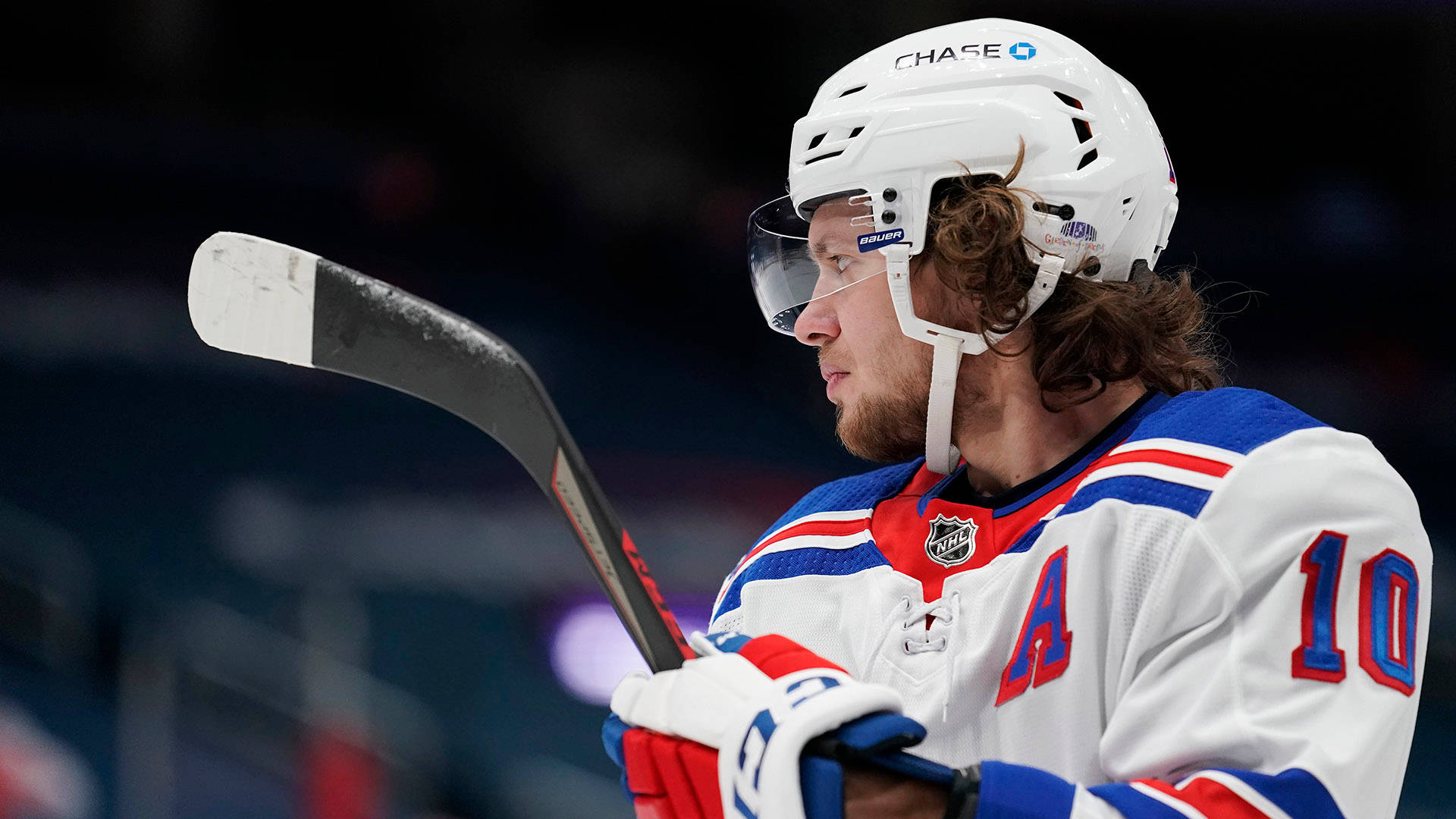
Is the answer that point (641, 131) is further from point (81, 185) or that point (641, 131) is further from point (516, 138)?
point (81, 185)

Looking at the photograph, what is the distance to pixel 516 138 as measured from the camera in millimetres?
5562

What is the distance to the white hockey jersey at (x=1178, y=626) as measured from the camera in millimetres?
1053

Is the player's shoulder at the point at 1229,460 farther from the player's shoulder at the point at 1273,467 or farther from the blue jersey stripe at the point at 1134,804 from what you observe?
the blue jersey stripe at the point at 1134,804

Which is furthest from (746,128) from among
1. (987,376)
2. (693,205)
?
(987,376)

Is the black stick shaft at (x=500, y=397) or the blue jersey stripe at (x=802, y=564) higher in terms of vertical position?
the black stick shaft at (x=500, y=397)

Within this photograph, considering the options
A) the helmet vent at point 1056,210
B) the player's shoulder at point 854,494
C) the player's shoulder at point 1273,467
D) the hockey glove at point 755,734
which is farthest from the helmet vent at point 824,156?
the hockey glove at point 755,734

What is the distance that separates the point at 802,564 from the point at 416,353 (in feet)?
2.03

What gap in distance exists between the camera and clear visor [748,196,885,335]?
5.20 ft

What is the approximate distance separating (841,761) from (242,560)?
363cm

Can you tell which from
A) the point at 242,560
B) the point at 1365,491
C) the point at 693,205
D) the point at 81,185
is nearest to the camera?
the point at 1365,491

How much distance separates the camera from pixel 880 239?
1.54 m

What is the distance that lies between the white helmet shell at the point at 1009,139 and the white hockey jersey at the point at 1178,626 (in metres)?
0.23

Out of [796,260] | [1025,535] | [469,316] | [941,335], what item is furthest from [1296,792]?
[469,316]

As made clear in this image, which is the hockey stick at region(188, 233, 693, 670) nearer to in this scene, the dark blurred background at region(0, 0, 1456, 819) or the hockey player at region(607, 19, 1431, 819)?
the hockey player at region(607, 19, 1431, 819)
